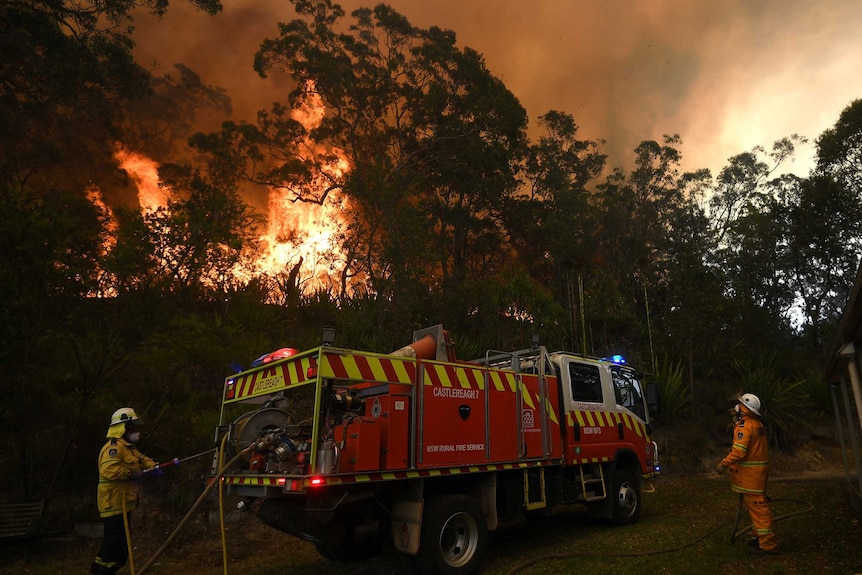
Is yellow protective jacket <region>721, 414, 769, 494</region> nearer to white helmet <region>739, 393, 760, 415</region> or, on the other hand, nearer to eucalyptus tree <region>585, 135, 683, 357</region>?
white helmet <region>739, 393, 760, 415</region>

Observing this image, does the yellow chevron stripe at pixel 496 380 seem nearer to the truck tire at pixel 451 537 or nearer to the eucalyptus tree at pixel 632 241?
the truck tire at pixel 451 537

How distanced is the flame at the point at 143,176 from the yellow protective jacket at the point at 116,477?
87.0ft

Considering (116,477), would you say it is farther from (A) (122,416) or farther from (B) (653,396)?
(B) (653,396)

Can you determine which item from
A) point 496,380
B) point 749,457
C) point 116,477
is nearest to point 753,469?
point 749,457

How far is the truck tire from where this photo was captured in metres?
5.73

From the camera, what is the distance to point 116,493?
618 cm

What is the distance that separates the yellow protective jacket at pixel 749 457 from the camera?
656cm

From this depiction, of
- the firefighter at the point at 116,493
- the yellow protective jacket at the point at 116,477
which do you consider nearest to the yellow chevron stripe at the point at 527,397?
the firefighter at the point at 116,493

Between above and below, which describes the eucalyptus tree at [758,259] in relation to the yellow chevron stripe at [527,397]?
above

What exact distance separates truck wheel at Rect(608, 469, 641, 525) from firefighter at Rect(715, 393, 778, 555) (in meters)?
2.07

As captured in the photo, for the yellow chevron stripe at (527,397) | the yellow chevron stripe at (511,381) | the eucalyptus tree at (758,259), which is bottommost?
the yellow chevron stripe at (527,397)

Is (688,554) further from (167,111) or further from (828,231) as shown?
(167,111)

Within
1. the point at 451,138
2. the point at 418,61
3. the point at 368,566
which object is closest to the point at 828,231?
the point at 451,138

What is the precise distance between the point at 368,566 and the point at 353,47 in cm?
2634
